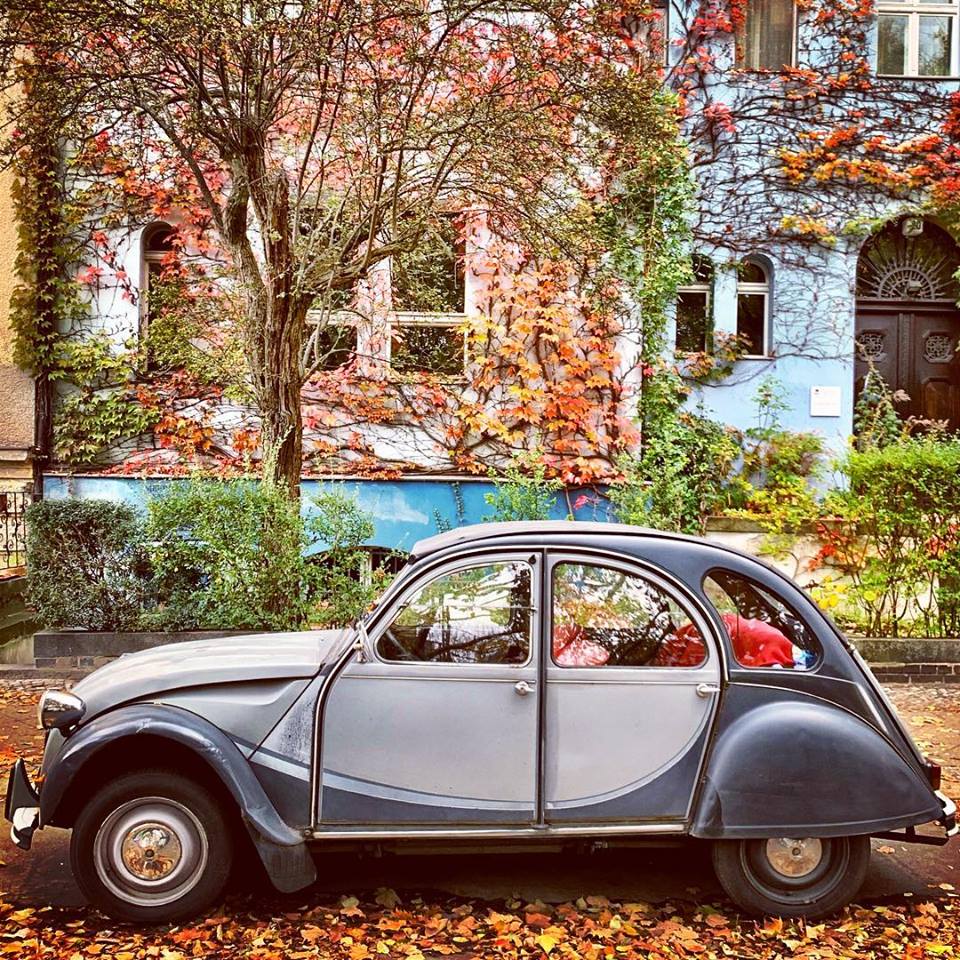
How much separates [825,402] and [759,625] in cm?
856

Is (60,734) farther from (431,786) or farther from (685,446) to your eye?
(685,446)

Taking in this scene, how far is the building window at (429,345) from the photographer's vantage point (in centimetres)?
1131

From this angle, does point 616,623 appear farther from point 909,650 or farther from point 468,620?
point 909,650

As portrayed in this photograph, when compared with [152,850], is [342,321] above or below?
above

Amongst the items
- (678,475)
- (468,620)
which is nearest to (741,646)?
(468,620)

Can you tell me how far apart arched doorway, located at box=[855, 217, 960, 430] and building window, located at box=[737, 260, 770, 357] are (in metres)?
1.28

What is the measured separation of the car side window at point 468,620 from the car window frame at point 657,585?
90 millimetres

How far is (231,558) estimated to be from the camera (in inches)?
305

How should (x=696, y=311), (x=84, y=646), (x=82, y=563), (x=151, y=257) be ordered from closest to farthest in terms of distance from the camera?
(x=84, y=646), (x=82, y=563), (x=151, y=257), (x=696, y=311)

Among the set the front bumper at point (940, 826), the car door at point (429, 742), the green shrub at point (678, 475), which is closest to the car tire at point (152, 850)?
the car door at point (429, 742)

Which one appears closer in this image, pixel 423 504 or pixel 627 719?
pixel 627 719

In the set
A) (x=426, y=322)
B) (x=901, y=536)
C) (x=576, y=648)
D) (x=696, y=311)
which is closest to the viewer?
(x=576, y=648)

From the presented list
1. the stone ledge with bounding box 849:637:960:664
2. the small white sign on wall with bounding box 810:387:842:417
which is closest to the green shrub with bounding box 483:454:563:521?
the stone ledge with bounding box 849:637:960:664

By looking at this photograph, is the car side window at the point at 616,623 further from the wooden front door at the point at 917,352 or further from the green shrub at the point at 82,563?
the wooden front door at the point at 917,352
